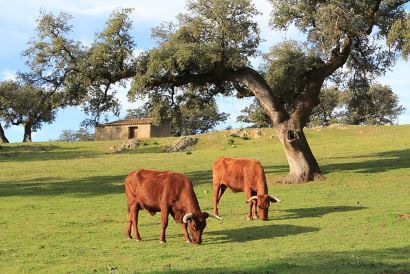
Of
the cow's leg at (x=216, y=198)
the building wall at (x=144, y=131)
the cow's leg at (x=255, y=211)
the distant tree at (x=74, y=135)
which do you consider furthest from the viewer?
the distant tree at (x=74, y=135)

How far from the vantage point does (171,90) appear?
32.8m

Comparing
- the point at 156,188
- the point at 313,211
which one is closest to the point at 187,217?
the point at 156,188

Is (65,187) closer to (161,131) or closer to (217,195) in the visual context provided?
(217,195)

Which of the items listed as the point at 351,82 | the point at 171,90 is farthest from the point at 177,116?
the point at 351,82

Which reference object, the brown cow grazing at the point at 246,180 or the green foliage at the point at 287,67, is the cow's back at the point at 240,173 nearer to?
the brown cow grazing at the point at 246,180

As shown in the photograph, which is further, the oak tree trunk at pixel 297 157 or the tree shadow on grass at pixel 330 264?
the oak tree trunk at pixel 297 157

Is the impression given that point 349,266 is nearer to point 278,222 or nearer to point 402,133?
point 278,222

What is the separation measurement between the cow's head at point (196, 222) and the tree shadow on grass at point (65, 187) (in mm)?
13613

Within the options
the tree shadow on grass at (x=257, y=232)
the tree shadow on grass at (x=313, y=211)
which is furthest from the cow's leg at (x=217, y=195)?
the tree shadow on grass at (x=257, y=232)

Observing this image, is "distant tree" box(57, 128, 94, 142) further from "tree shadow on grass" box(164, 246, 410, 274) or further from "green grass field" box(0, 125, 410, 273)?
"tree shadow on grass" box(164, 246, 410, 274)

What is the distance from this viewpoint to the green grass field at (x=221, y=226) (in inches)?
456

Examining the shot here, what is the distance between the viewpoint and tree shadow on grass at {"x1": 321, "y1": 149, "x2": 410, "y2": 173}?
32812mm

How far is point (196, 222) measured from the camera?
45.2 feet

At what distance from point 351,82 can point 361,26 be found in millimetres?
5894
